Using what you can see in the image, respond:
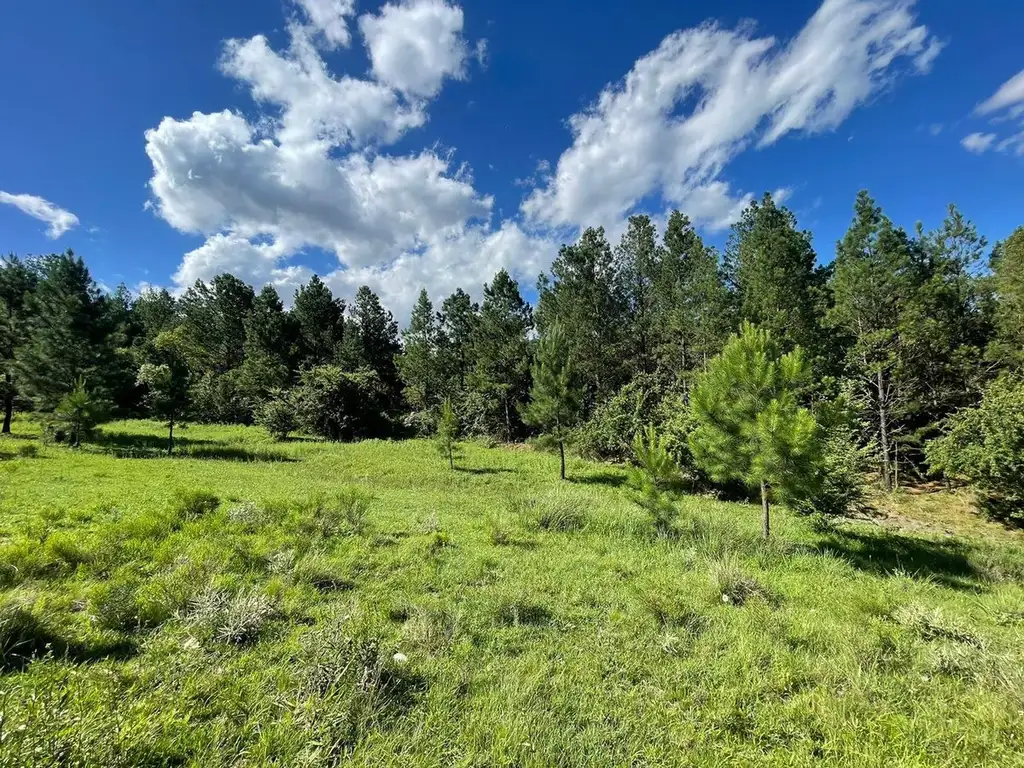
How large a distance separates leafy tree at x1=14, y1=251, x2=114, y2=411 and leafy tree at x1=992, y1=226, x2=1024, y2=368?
145 feet

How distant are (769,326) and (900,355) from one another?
6.54 metres

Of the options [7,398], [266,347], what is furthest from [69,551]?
[266,347]

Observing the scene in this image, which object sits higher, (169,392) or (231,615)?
(169,392)

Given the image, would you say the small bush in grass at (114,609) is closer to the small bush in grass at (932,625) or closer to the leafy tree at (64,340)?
the small bush in grass at (932,625)

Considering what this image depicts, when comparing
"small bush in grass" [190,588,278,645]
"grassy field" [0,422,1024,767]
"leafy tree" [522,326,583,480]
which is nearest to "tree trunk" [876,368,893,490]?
"grassy field" [0,422,1024,767]

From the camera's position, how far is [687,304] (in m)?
24.9

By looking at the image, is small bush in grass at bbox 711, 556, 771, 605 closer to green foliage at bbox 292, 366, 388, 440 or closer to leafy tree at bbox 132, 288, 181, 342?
green foliage at bbox 292, 366, 388, 440

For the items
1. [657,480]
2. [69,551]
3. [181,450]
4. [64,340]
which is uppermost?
[64,340]

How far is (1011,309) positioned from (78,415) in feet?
142

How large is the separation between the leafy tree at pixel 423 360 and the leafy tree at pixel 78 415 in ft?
66.3

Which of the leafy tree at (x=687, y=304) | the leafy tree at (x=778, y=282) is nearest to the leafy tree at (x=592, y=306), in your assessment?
the leafy tree at (x=687, y=304)

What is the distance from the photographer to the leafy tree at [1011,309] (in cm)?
1855

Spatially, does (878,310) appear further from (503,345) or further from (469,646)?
(469,646)

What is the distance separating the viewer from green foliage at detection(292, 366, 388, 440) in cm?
3092
